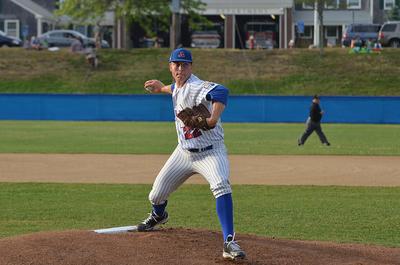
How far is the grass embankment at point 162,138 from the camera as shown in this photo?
2312cm

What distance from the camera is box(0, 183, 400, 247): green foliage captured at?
34.8 ft

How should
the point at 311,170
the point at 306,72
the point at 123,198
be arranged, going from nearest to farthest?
the point at 123,198, the point at 311,170, the point at 306,72

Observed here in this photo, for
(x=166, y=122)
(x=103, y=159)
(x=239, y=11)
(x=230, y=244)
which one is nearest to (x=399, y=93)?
(x=166, y=122)

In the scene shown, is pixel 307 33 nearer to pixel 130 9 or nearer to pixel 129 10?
pixel 130 9

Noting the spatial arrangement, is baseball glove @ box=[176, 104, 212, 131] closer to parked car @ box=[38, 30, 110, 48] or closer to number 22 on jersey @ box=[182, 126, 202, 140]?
number 22 on jersey @ box=[182, 126, 202, 140]

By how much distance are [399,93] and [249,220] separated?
34487 millimetres

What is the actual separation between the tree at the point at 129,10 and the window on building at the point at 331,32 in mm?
15055

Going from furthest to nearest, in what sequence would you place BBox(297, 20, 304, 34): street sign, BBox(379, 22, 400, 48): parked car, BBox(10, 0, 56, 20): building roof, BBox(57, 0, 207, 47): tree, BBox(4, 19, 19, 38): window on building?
BBox(4, 19, 19, 38): window on building, BBox(10, 0, 56, 20): building roof, BBox(297, 20, 304, 34): street sign, BBox(379, 22, 400, 48): parked car, BBox(57, 0, 207, 47): tree

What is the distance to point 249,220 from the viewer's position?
11.4 metres

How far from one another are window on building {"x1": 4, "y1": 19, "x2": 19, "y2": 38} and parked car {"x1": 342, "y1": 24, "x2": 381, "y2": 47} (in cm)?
2651

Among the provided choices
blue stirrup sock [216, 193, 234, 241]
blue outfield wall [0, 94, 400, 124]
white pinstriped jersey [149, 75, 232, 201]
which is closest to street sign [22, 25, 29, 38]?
blue outfield wall [0, 94, 400, 124]

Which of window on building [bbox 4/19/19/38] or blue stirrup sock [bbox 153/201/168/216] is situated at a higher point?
window on building [bbox 4/19/19/38]

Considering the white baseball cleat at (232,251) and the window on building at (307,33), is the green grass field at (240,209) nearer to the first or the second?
the white baseball cleat at (232,251)

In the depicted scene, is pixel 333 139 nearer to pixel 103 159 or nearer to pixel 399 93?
pixel 103 159
